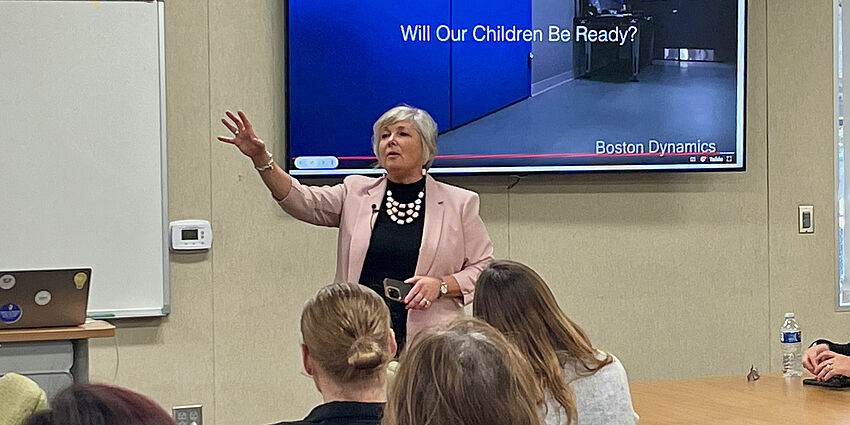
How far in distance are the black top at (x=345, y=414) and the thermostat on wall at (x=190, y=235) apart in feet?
8.29

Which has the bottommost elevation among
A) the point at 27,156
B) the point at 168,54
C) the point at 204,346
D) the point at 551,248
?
the point at 204,346

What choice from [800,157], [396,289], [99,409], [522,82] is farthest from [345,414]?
[800,157]

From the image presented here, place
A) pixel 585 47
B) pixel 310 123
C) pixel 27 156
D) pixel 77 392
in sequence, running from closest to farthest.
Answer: pixel 77 392 < pixel 27 156 < pixel 310 123 < pixel 585 47

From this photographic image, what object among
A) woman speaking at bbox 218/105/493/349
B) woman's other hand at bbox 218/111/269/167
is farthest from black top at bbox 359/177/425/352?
woman's other hand at bbox 218/111/269/167

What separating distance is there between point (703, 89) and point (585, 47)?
22.9 inches

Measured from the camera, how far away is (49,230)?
4359 mm

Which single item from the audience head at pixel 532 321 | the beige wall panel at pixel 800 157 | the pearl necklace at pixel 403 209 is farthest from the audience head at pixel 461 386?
the beige wall panel at pixel 800 157

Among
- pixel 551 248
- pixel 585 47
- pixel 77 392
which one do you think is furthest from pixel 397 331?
pixel 77 392

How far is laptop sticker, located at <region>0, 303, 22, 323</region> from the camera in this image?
11.0ft

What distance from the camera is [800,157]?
543 centimetres

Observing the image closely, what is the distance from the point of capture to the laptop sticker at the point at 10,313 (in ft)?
11.0

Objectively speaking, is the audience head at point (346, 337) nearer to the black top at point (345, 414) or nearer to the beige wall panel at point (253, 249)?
the black top at point (345, 414)

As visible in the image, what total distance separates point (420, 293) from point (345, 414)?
1599 mm

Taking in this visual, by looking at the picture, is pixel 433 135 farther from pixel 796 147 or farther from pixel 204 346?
pixel 796 147
